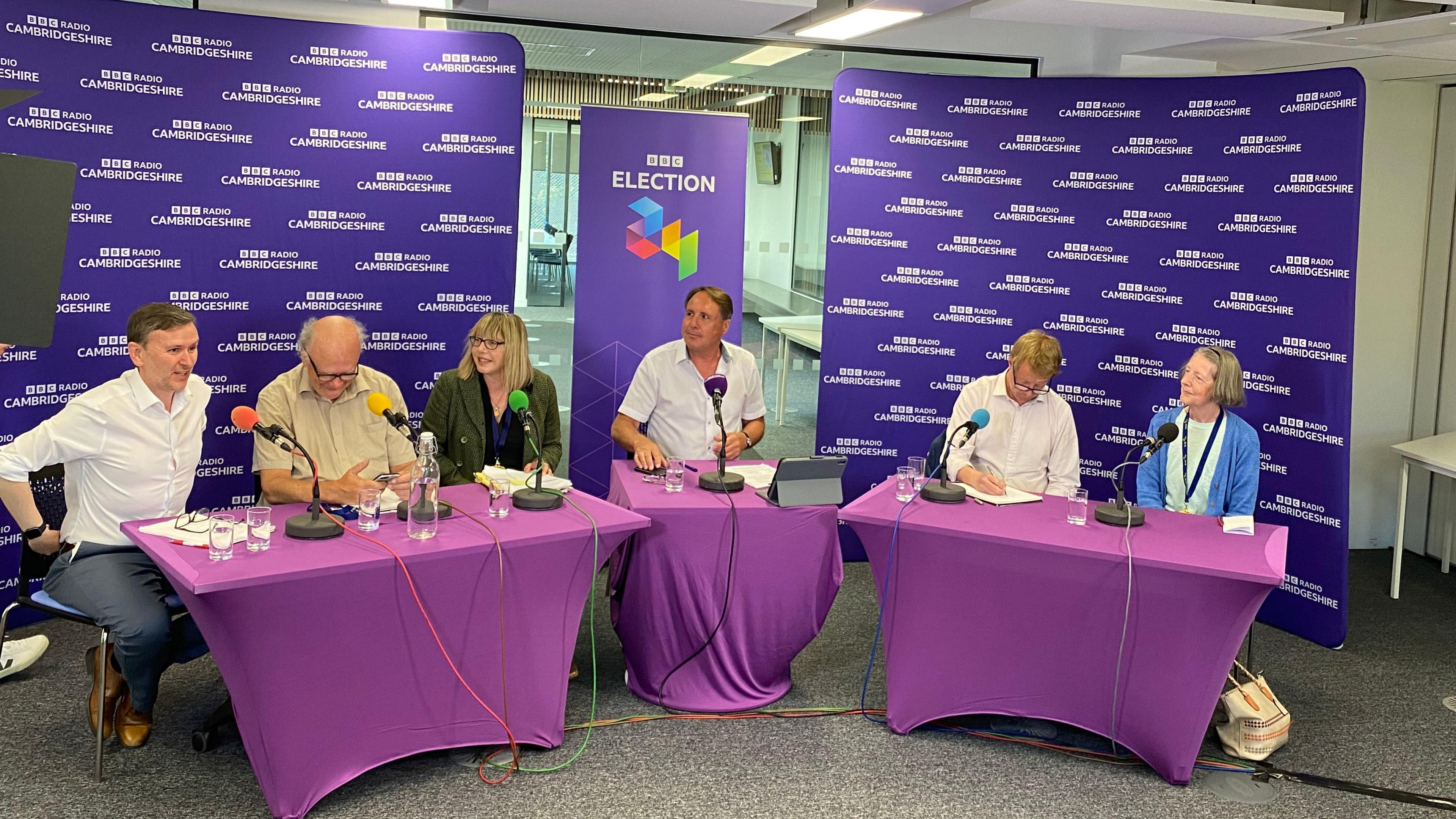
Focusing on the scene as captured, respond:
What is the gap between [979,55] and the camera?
641 centimetres

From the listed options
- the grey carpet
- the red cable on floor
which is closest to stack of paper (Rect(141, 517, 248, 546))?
the red cable on floor

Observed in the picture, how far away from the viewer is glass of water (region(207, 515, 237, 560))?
10.3 ft

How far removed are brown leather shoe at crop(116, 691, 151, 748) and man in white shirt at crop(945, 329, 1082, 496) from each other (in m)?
2.93

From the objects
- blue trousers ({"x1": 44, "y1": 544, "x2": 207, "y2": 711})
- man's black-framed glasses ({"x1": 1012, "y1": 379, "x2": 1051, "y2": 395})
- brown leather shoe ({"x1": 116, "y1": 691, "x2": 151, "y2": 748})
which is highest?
man's black-framed glasses ({"x1": 1012, "y1": 379, "x2": 1051, "y2": 395})

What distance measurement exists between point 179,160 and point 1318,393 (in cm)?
497

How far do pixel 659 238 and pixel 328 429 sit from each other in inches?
83.6

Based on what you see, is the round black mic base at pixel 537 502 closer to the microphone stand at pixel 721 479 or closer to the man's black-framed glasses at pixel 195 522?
the microphone stand at pixel 721 479

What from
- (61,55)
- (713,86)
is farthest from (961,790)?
(61,55)

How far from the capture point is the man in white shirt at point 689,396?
4.89m

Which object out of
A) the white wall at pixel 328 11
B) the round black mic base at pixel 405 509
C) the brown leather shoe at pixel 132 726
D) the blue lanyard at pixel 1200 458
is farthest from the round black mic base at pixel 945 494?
the white wall at pixel 328 11

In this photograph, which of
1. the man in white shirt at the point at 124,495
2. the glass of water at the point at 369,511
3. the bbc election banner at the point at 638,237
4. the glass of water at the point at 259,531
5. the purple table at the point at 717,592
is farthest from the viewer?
the bbc election banner at the point at 638,237

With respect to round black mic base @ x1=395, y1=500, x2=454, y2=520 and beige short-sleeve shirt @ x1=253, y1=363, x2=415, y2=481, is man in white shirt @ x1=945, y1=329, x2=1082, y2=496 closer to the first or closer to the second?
round black mic base @ x1=395, y1=500, x2=454, y2=520

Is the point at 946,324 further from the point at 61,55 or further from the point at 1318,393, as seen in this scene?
the point at 61,55

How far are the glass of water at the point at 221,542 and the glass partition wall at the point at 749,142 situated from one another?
9.19ft
